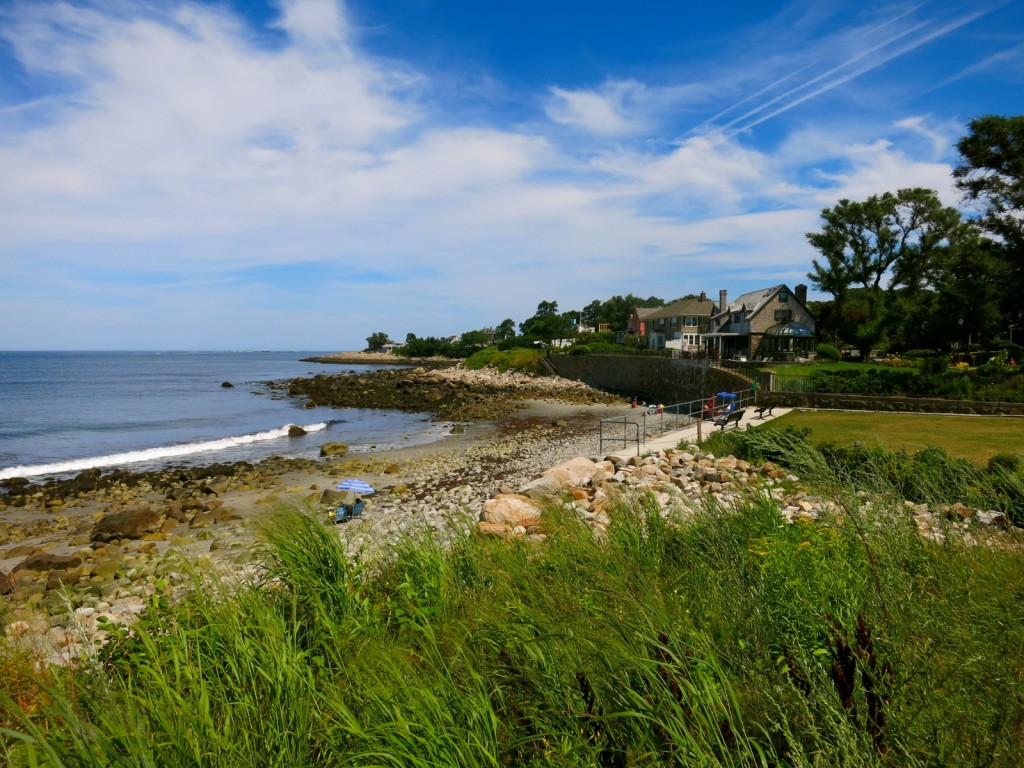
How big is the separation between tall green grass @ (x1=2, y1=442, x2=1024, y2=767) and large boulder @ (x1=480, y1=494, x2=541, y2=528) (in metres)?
4.97

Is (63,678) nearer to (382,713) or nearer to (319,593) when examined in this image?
→ (319,593)

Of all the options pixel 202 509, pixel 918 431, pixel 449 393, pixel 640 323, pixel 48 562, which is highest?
pixel 640 323

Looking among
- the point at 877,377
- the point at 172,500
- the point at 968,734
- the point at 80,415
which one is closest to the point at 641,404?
the point at 877,377

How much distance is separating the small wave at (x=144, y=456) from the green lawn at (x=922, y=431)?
2446 centimetres

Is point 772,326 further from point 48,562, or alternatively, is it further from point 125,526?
point 48,562

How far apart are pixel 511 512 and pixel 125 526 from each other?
419 inches

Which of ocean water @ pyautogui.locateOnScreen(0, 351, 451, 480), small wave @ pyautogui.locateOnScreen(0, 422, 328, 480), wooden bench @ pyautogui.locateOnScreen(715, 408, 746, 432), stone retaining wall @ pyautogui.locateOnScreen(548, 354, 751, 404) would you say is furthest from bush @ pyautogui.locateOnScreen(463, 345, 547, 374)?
wooden bench @ pyautogui.locateOnScreen(715, 408, 746, 432)

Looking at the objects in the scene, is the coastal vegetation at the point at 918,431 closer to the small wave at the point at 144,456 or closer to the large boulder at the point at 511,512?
the large boulder at the point at 511,512

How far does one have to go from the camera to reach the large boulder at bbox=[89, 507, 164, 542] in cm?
1416

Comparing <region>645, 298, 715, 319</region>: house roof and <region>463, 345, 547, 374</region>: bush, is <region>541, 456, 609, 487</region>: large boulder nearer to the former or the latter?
<region>463, 345, 547, 374</region>: bush

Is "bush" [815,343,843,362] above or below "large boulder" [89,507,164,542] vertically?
above

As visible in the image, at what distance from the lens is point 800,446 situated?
4.45 meters

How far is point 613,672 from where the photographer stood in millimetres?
2789

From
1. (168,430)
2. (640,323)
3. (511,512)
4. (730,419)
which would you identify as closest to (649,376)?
(730,419)
